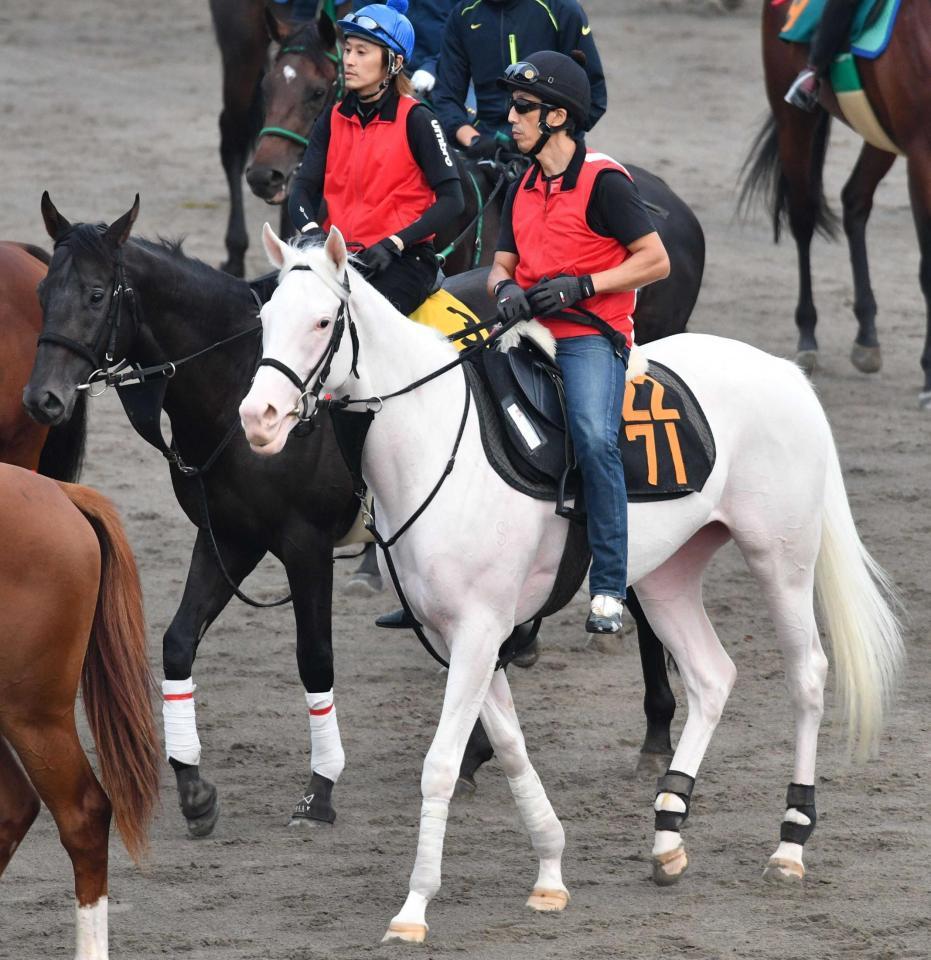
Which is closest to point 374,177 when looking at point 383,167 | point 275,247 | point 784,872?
point 383,167

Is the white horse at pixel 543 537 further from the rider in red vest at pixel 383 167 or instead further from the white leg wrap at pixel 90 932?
the rider in red vest at pixel 383 167

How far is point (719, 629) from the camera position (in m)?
7.80

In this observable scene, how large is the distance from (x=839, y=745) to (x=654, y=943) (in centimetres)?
188

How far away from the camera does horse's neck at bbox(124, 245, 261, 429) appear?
18.9 feet

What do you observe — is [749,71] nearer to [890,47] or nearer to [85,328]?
[890,47]

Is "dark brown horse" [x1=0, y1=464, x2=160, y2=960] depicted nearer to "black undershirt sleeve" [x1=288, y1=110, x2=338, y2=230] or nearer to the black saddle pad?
the black saddle pad

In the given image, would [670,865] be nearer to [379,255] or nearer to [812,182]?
[379,255]

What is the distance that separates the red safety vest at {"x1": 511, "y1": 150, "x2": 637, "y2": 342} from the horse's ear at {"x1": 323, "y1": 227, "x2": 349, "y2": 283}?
779 millimetres

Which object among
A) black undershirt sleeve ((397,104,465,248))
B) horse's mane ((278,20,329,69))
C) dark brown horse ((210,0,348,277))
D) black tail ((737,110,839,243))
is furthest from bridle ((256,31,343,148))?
black tail ((737,110,839,243))

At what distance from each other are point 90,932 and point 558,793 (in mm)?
2038

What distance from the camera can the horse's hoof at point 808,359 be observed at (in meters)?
11.2

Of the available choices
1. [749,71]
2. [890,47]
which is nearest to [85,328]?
[890,47]

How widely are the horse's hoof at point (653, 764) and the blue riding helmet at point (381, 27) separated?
Answer: 8.79ft

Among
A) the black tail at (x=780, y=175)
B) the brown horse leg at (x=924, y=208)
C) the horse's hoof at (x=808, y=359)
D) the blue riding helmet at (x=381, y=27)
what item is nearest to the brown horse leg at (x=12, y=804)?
the blue riding helmet at (x=381, y=27)
